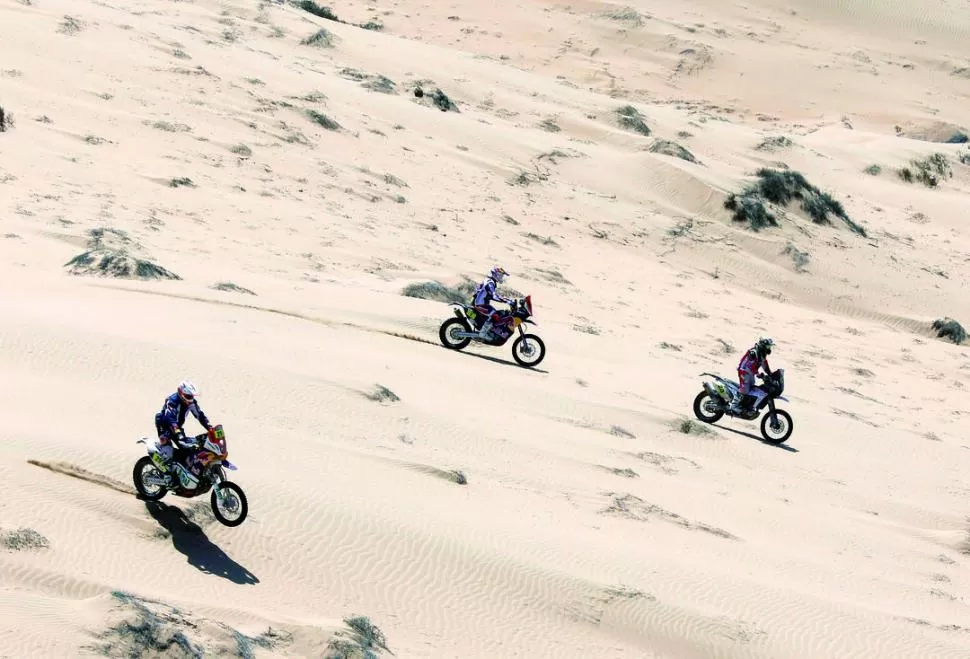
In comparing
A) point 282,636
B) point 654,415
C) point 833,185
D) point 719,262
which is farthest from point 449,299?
point 833,185

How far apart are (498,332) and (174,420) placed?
7.05 metres

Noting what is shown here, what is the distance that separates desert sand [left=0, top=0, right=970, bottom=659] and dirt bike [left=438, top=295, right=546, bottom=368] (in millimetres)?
246

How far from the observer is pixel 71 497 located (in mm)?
8164

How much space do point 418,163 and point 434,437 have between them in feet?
42.1

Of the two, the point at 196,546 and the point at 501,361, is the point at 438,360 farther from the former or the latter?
the point at 196,546

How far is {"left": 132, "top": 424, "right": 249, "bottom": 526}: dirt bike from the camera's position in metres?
8.23

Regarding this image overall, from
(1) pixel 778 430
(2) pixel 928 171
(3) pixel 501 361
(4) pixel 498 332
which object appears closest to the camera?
(1) pixel 778 430

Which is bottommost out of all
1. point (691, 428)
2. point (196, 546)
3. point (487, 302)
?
point (196, 546)

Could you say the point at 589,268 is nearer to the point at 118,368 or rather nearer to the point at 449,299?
the point at 449,299

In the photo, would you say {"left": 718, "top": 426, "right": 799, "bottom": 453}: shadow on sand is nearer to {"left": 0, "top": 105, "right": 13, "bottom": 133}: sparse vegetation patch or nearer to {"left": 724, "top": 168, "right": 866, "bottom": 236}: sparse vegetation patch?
{"left": 724, "top": 168, "right": 866, "bottom": 236}: sparse vegetation patch

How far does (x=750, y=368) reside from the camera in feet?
49.1

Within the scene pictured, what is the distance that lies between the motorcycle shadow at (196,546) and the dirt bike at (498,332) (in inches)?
271

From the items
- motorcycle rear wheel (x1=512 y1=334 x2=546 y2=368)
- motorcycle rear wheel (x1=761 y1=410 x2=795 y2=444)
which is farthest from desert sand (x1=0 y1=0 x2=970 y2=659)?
motorcycle rear wheel (x1=761 y1=410 x2=795 y2=444)

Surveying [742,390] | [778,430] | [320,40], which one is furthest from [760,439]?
[320,40]
